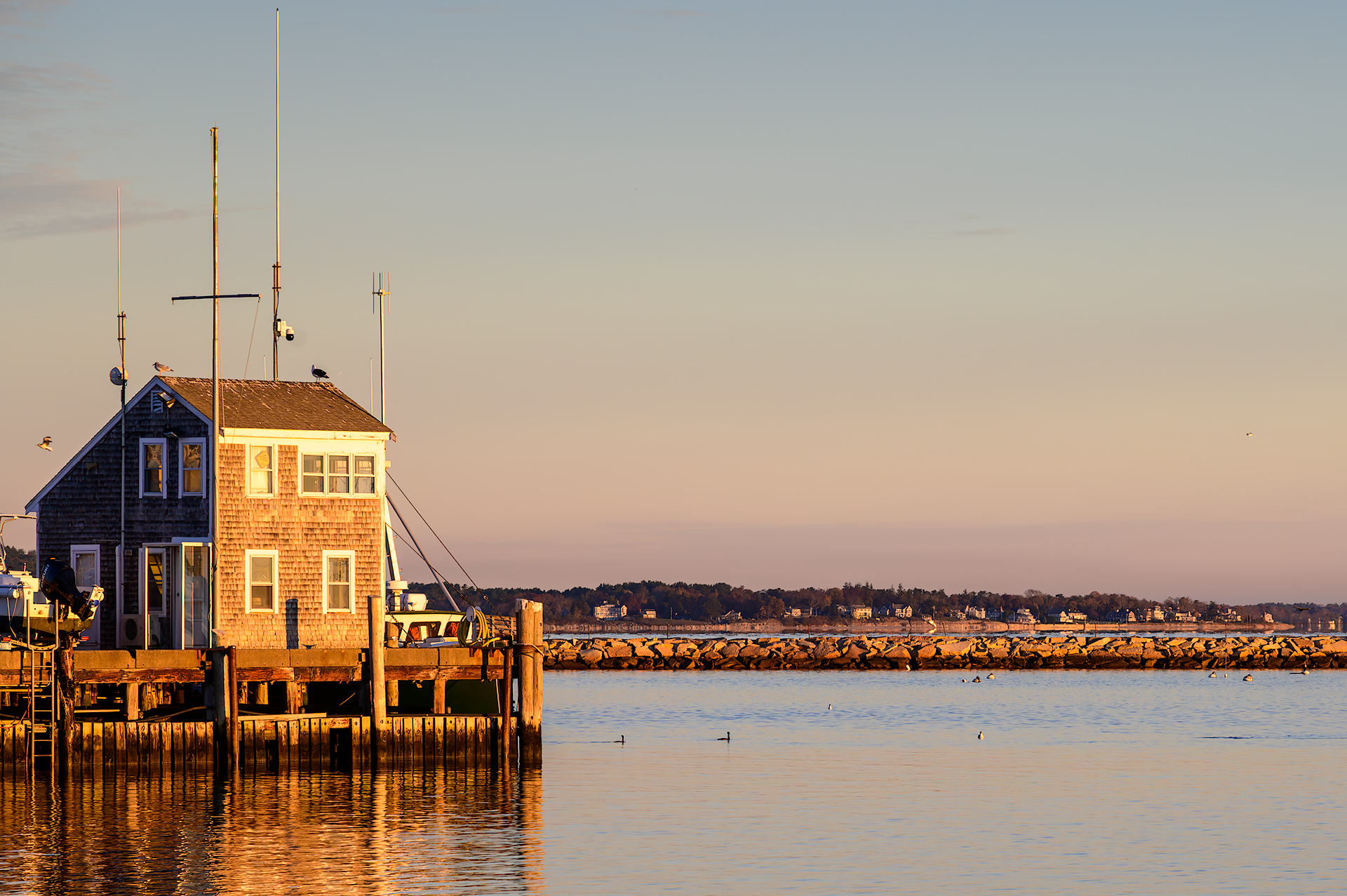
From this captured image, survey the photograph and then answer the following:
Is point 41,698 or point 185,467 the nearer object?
point 41,698

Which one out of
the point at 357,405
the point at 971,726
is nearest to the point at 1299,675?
the point at 971,726

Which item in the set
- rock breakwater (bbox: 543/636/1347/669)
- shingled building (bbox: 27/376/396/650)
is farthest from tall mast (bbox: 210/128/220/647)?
rock breakwater (bbox: 543/636/1347/669)

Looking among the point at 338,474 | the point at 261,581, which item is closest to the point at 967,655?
the point at 338,474

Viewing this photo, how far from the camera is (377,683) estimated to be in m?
42.3

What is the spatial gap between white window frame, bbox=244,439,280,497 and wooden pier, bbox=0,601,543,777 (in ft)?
13.3

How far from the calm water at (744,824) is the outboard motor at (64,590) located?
14.1ft

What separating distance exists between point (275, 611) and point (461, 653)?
477cm

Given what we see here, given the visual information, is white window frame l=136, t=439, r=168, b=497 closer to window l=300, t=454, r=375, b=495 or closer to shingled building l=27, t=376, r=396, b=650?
shingled building l=27, t=376, r=396, b=650

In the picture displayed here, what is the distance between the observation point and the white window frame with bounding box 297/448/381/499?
43.6 metres

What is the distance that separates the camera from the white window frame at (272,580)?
42.5 m

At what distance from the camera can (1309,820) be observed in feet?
143

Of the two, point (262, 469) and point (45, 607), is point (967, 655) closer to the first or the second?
point (262, 469)

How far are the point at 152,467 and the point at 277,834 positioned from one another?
11180 mm

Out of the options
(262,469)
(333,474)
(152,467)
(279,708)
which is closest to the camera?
(262,469)
